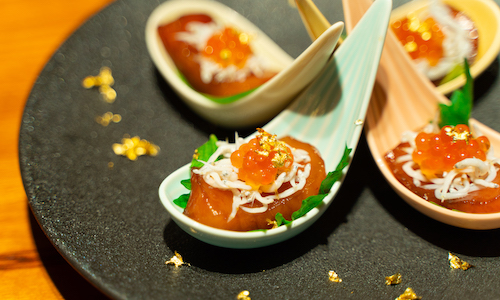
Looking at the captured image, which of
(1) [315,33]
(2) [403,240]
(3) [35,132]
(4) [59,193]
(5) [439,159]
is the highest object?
(1) [315,33]

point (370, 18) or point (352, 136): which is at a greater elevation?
point (370, 18)

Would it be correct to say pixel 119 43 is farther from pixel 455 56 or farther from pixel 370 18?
pixel 455 56

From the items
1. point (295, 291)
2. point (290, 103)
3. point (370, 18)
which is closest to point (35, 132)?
point (290, 103)

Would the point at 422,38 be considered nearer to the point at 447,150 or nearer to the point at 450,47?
the point at 450,47

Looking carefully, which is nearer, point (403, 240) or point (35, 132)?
point (403, 240)

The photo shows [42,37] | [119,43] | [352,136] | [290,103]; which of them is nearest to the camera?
[352,136]

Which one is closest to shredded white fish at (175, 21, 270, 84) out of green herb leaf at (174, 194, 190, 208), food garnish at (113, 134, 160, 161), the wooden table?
food garnish at (113, 134, 160, 161)
